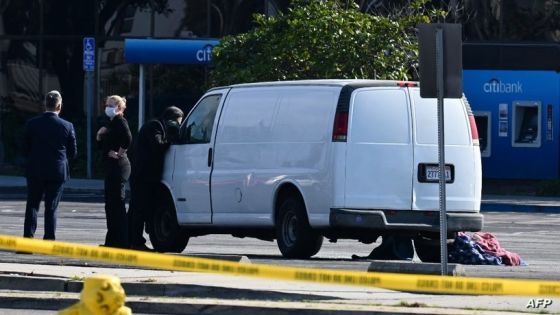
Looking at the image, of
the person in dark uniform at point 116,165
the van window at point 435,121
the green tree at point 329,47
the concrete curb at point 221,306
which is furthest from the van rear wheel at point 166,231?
the green tree at point 329,47

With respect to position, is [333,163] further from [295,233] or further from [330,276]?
[330,276]

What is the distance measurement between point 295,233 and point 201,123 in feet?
6.20

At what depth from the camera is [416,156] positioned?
15.2 m

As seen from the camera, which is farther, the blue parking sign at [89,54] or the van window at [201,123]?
the blue parking sign at [89,54]

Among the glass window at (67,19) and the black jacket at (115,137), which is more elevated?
the glass window at (67,19)

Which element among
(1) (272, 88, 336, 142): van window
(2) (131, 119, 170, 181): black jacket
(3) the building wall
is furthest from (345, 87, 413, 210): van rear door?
(3) the building wall

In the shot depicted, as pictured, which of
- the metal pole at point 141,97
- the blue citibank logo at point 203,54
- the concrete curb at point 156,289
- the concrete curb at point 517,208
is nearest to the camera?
the concrete curb at point 156,289

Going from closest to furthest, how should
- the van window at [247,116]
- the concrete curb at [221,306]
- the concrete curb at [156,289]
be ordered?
the concrete curb at [221,306] → the concrete curb at [156,289] → the van window at [247,116]

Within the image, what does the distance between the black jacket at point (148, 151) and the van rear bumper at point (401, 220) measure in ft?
8.29

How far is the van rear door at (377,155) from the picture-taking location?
15109 mm

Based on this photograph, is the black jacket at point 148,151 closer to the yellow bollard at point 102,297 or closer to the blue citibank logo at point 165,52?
the yellow bollard at point 102,297

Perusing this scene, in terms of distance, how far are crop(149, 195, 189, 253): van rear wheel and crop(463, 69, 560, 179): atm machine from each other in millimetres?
17364

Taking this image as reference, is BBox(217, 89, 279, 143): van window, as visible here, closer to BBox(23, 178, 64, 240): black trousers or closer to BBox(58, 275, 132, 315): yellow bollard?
BBox(23, 178, 64, 240): black trousers

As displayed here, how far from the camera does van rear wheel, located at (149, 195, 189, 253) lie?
671 inches
